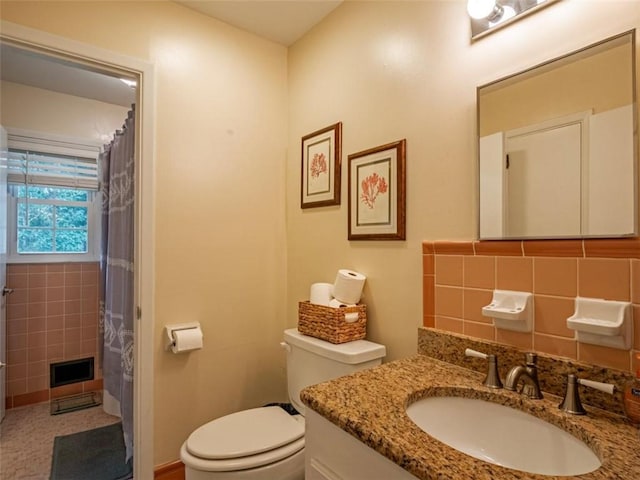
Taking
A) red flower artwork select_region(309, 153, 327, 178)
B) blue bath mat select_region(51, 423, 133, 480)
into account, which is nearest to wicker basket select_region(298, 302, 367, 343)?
red flower artwork select_region(309, 153, 327, 178)

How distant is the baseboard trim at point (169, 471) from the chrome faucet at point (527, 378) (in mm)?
1558

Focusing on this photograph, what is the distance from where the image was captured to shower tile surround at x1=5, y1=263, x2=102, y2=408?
2.50 m

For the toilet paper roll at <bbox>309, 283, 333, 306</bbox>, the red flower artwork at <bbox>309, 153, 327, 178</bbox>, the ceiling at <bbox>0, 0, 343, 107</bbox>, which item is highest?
the ceiling at <bbox>0, 0, 343, 107</bbox>

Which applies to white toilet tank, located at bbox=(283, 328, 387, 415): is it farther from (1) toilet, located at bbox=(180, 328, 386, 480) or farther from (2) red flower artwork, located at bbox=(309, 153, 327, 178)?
(2) red flower artwork, located at bbox=(309, 153, 327, 178)

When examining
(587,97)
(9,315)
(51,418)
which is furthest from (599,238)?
(9,315)

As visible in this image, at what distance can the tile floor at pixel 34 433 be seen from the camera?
183 cm

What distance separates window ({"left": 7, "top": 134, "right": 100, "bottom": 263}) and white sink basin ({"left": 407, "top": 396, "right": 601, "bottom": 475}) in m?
2.90

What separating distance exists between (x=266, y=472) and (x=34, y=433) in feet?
6.25

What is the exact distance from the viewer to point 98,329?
2.79m

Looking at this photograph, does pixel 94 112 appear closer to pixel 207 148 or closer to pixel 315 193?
pixel 207 148

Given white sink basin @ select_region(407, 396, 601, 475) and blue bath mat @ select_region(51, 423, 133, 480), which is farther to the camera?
blue bath mat @ select_region(51, 423, 133, 480)

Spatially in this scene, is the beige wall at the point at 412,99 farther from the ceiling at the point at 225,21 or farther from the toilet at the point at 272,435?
the toilet at the point at 272,435

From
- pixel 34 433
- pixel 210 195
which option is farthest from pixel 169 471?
pixel 210 195

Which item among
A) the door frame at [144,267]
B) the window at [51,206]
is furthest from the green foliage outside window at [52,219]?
the door frame at [144,267]
